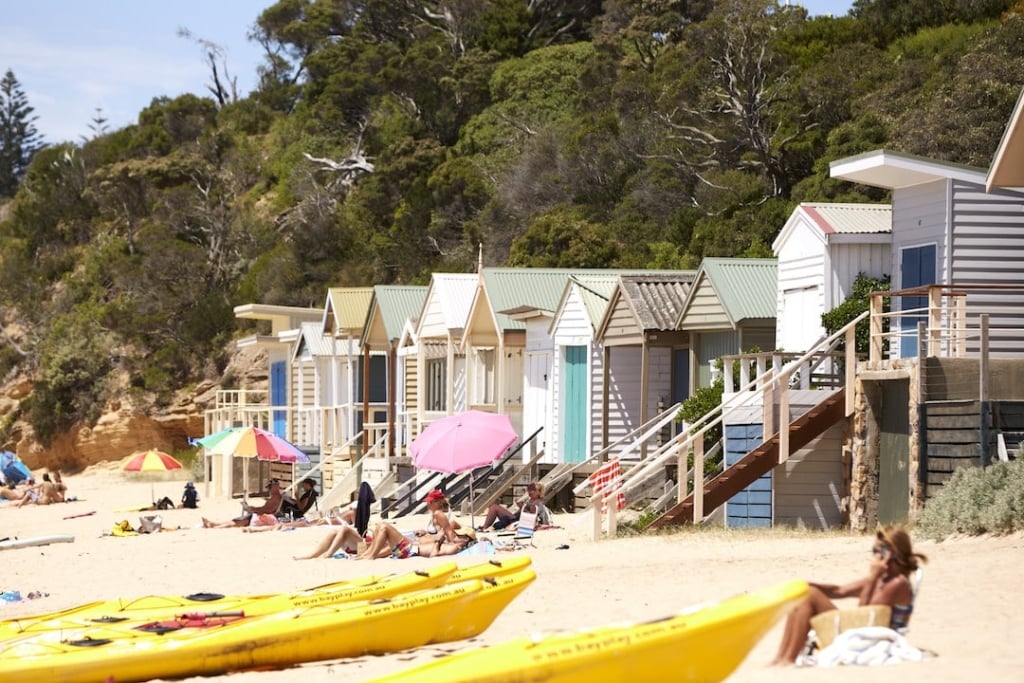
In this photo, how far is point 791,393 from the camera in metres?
21.3

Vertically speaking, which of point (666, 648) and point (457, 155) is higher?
point (457, 155)

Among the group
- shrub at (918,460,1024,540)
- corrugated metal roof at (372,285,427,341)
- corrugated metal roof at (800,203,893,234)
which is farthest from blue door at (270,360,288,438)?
shrub at (918,460,1024,540)

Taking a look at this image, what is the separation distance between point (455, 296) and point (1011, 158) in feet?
56.3

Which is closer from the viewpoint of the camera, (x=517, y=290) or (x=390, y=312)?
(x=517, y=290)

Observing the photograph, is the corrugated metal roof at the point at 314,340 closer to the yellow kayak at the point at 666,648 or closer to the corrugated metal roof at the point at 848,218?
the corrugated metal roof at the point at 848,218

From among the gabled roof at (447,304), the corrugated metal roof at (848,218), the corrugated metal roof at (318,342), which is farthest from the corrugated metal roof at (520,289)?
the corrugated metal roof at (318,342)

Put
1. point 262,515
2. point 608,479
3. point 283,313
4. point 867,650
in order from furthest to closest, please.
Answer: point 283,313, point 262,515, point 608,479, point 867,650

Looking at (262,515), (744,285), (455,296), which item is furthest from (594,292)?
(262,515)

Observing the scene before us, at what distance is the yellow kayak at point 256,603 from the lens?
14508 millimetres

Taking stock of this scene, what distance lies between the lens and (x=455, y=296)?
34594 millimetres

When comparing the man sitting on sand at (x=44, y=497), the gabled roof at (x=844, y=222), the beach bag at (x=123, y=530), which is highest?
the gabled roof at (x=844, y=222)

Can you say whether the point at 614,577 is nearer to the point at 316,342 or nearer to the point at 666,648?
the point at 666,648

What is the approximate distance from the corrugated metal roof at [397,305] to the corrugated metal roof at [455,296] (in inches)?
109

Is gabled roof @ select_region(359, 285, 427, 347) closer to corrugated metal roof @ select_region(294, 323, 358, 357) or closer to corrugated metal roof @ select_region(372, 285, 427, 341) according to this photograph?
corrugated metal roof @ select_region(372, 285, 427, 341)
